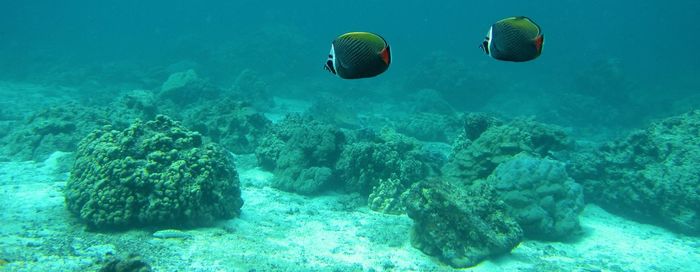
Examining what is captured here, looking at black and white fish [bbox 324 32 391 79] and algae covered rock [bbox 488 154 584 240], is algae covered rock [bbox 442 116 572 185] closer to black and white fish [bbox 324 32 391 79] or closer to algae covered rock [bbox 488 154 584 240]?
algae covered rock [bbox 488 154 584 240]

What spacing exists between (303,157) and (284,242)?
11.7 feet

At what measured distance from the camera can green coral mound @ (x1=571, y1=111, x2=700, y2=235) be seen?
8297 millimetres

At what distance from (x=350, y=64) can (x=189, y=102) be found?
16196 mm

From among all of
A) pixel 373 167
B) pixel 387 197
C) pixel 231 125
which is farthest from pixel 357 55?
pixel 231 125

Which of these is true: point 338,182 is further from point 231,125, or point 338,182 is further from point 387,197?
point 231,125

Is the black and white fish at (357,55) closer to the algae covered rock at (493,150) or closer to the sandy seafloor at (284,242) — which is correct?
the sandy seafloor at (284,242)

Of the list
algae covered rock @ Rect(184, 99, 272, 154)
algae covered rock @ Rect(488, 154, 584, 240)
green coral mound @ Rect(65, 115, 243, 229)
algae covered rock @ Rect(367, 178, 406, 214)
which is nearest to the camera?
green coral mound @ Rect(65, 115, 243, 229)

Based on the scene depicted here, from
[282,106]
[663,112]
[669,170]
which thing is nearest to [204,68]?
[282,106]

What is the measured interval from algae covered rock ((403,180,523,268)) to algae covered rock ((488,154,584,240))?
830mm

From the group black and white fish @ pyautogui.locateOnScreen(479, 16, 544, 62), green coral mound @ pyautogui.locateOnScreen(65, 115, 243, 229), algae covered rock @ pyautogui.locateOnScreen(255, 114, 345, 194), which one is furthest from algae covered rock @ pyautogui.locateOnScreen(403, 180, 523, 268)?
black and white fish @ pyautogui.locateOnScreen(479, 16, 544, 62)

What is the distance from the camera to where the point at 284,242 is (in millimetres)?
6062

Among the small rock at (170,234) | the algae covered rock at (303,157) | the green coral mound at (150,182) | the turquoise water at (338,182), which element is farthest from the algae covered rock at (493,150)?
the small rock at (170,234)

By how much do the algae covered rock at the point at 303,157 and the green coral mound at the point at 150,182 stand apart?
213cm

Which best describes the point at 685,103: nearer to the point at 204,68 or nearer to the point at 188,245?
the point at 188,245
